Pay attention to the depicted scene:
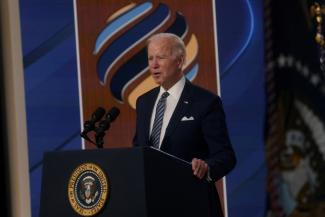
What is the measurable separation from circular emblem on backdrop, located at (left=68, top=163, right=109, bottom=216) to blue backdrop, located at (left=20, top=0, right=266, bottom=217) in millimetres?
1796

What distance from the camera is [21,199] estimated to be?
4434 millimetres

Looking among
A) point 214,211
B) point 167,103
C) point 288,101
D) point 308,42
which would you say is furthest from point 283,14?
point 214,211

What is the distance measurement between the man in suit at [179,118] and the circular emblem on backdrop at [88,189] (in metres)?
0.49

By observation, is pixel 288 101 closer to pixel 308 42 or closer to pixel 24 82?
pixel 308 42

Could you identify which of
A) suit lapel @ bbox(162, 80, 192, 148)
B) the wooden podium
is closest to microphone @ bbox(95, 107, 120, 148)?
the wooden podium

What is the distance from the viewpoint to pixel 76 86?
441 centimetres

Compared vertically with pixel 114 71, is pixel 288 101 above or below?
below

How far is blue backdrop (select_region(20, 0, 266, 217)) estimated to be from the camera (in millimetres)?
4383

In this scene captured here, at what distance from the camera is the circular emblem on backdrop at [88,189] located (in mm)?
2543

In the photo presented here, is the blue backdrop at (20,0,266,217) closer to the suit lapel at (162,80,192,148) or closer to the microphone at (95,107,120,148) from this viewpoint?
the suit lapel at (162,80,192,148)

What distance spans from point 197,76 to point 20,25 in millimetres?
1255

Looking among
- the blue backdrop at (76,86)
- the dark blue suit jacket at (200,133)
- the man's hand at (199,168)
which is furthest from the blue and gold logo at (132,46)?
the man's hand at (199,168)

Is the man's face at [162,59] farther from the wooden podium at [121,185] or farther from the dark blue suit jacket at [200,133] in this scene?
the wooden podium at [121,185]

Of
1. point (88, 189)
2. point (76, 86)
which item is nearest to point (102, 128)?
point (88, 189)
